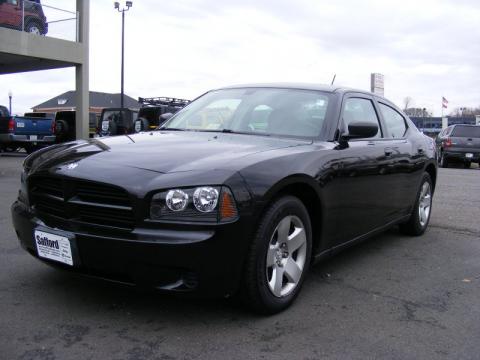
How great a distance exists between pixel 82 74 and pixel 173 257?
17.9 metres

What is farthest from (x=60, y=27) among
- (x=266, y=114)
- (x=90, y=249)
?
(x=90, y=249)

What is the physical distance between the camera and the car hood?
10.4 feet

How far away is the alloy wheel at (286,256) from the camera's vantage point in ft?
10.9

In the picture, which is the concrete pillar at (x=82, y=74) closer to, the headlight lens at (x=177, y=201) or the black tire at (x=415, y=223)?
the black tire at (x=415, y=223)

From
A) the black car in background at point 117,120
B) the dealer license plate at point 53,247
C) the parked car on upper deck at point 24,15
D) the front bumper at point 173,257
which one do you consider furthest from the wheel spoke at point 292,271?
the parked car on upper deck at point 24,15

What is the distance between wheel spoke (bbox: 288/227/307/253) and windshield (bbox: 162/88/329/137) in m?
0.92

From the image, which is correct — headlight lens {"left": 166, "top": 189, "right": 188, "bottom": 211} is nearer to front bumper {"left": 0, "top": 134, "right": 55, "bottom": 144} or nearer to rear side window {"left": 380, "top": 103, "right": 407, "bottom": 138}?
rear side window {"left": 380, "top": 103, "right": 407, "bottom": 138}

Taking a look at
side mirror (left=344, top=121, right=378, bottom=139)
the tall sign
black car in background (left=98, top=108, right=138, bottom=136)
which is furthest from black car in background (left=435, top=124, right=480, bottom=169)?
side mirror (left=344, top=121, right=378, bottom=139)

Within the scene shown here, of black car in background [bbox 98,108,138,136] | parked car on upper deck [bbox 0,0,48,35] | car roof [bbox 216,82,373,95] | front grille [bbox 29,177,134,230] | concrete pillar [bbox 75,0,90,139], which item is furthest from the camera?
concrete pillar [bbox 75,0,90,139]

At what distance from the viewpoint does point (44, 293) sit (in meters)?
3.62

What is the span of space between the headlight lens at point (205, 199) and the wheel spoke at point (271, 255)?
56 cm

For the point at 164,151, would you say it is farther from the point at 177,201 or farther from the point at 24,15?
the point at 24,15

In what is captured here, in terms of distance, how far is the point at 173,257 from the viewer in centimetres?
284

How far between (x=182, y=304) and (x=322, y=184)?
1.27 metres
